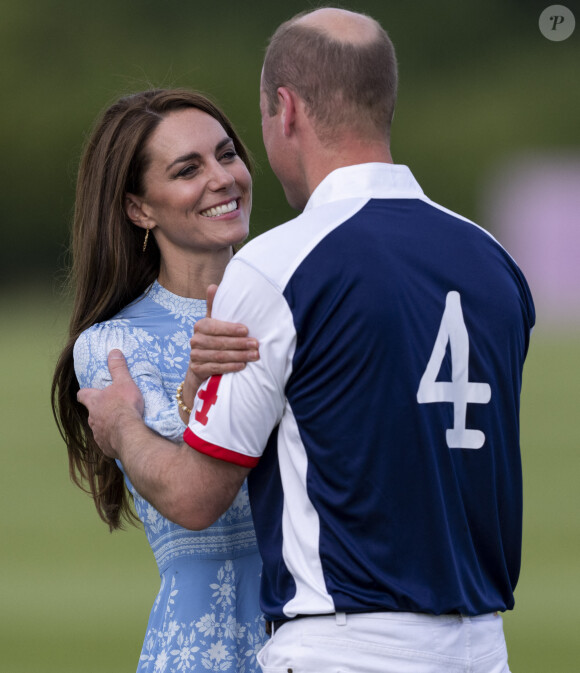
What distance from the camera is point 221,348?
200 centimetres

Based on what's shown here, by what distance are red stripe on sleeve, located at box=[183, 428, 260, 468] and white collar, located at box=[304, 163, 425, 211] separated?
1.46 feet

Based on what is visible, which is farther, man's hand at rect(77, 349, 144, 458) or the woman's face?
the woman's face

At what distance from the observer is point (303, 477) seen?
198 cm

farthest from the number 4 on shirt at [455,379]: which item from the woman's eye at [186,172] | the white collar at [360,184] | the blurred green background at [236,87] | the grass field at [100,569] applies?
the blurred green background at [236,87]

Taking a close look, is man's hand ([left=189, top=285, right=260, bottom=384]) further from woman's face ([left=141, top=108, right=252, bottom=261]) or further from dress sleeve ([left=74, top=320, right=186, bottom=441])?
woman's face ([left=141, top=108, right=252, bottom=261])

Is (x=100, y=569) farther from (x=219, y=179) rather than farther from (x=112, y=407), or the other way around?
(x=112, y=407)

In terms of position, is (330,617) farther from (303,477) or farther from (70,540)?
(70,540)

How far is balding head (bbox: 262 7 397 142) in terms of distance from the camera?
206 cm

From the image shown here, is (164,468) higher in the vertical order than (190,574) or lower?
higher

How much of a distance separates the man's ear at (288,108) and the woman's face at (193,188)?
31.7 inches

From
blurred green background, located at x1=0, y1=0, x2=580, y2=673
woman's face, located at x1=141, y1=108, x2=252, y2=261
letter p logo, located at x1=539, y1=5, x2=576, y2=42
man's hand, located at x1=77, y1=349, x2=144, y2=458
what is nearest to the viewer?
man's hand, located at x1=77, y1=349, x2=144, y2=458

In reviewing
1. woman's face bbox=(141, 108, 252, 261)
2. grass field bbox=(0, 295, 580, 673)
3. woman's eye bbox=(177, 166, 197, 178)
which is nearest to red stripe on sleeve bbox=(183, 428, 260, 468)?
woman's face bbox=(141, 108, 252, 261)

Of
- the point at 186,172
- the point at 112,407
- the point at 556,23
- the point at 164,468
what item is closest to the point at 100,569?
the point at 186,172

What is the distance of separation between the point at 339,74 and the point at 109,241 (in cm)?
108
